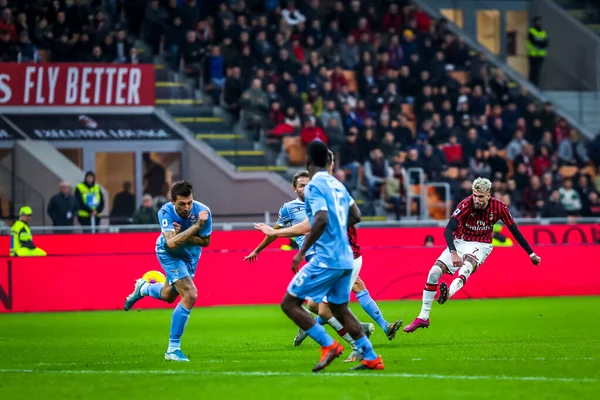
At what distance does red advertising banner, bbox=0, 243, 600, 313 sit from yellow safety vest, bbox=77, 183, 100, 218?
4.25 meters

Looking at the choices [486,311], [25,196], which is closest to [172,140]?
[25,196]

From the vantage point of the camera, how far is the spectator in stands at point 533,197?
99.9 feet

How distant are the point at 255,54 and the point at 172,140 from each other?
3.35 metres

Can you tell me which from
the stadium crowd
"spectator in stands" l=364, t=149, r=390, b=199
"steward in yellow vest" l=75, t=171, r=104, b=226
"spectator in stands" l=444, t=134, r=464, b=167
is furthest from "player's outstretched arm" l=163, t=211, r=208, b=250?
"spectator in stands" l=444, t=134, r=464, b=167

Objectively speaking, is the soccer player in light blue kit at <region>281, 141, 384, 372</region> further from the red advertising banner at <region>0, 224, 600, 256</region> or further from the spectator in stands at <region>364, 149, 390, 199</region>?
the spectator in stands at <region>364, 149, 390, 199</region>

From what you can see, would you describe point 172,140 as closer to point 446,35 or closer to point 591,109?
point 446,35

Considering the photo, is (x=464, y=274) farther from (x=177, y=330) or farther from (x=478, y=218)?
(x=177, y=330)

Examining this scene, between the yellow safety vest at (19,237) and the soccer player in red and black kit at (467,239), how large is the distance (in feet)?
34.0

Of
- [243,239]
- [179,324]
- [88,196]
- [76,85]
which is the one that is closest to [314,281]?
[179,324]

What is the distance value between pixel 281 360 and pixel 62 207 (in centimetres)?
1472

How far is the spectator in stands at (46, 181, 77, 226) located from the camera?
86.4ft

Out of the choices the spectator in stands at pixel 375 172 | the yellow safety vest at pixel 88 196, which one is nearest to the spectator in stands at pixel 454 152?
the spectator in stands at pixel 375 172

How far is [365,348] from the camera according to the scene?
36.2 feet

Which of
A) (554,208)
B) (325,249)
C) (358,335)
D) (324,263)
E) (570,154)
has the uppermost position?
(325,249)
